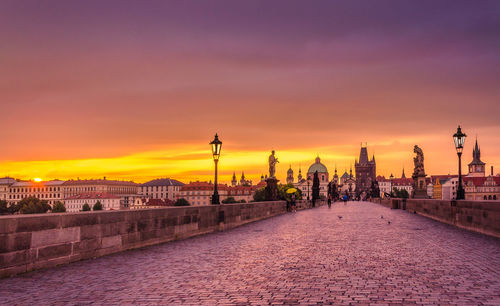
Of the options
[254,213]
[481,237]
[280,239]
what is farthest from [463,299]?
[254,213]

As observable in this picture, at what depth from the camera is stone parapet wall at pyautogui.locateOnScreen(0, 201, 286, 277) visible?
851cm

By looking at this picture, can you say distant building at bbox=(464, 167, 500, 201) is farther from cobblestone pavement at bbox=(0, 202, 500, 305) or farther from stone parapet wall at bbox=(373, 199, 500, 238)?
cobblestone pavement at bbox=(0, 202, 500, 305)

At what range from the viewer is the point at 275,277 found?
26.7 ft

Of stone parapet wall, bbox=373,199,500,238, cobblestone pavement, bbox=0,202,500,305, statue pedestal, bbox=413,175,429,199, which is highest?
statue pedestal, bbox=413,175,429,199

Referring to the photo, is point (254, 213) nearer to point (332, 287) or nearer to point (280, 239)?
point (280, 239)

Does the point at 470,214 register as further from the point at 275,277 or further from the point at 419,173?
the point at 419,173

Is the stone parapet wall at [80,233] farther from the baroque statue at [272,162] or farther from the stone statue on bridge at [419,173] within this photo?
the stone statue on bridge at [419,173]

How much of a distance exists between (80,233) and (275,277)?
14.7ft

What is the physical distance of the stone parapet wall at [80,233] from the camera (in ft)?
27.9

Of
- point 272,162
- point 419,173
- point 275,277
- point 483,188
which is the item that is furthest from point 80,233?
point 483,188

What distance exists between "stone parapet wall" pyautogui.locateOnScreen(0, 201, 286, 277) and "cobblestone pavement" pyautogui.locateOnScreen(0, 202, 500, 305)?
0.32m

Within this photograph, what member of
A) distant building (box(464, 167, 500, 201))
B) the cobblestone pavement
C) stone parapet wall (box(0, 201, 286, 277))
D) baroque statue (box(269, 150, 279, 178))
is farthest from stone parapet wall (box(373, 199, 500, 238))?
distant building (box(464, 167, 500, 201))

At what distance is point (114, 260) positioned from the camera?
10.3 metres

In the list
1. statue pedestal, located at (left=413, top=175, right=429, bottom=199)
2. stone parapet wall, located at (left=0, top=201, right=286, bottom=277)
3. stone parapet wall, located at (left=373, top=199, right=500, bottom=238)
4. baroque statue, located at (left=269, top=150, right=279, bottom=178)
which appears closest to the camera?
stone parapet wall, located at (left=0, top=201, right=286, bottom=277)
